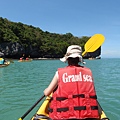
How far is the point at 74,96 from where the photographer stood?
8.66ft

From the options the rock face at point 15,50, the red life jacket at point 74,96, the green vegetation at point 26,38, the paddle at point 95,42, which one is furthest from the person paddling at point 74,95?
the green vegetation at point 26,38

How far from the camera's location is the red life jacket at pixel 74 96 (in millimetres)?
2618

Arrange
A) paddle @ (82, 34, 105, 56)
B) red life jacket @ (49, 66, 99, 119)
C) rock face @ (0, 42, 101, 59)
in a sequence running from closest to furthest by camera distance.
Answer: red life jacket @ (49, 66, 99, 119) < paddle @ (82, 34, 105, 56) < rock face @ (0, 42, 101, 59)

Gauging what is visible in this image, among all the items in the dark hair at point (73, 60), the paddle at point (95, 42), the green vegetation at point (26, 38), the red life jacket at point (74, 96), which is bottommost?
the red life jacket at point (74, 96)

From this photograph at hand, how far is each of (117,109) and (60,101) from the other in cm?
406

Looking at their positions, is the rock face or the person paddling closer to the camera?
the person paddling

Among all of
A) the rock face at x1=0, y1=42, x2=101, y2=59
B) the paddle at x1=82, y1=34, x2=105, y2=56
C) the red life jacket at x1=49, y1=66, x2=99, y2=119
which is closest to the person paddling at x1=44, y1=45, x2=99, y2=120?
the red life jacket at x1=49, y1=66, x2=99, y2=119

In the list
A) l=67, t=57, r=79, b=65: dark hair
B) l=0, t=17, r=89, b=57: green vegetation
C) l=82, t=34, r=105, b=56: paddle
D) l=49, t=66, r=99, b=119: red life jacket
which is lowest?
l=49, t=66, r=99, b=119: red life jacket

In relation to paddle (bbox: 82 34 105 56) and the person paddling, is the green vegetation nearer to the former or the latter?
paddle (bbox: 82 34 105 56)

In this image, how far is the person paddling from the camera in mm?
2619

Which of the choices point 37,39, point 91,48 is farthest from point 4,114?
point 37,39

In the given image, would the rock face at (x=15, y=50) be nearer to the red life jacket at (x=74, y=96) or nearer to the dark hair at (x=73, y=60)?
the dark hair at (x=73, y=60)

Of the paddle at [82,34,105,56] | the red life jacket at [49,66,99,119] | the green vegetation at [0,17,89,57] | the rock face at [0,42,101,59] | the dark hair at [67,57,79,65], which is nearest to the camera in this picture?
the red life jacket at [49,66,99,119]

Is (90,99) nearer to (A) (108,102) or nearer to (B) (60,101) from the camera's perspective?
(B) (60,101)
